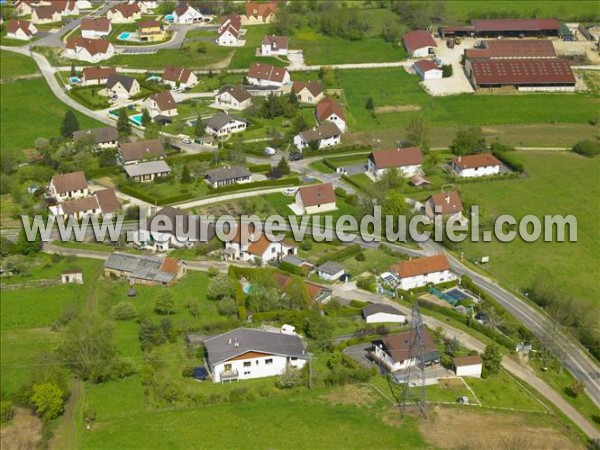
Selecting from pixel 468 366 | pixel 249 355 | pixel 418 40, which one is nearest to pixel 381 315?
pixel 468 366

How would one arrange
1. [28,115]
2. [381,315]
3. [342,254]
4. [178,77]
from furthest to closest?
[178,77], [28,115], [342,254], [381,315]

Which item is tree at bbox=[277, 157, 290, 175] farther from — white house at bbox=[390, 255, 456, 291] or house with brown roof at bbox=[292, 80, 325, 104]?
house with brown roof at bbox=[292, 80, 325, 104]

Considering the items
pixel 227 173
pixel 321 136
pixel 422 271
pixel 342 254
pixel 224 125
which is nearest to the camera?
pixel 422 271

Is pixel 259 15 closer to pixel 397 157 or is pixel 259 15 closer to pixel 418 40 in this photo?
pixel 418 40

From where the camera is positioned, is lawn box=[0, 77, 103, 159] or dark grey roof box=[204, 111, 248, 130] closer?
dark grey roof box=[204, 111, 248, 130]

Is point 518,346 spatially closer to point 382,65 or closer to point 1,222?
point 1,222

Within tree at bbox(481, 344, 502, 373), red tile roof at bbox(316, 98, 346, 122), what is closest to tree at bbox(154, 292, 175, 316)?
tree at bbox(481, 344, 502, 373)

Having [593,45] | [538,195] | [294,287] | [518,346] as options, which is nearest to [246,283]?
[294,287]

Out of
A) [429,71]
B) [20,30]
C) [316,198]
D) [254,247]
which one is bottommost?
[254,247]

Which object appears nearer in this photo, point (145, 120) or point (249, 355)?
point (249, 355)
